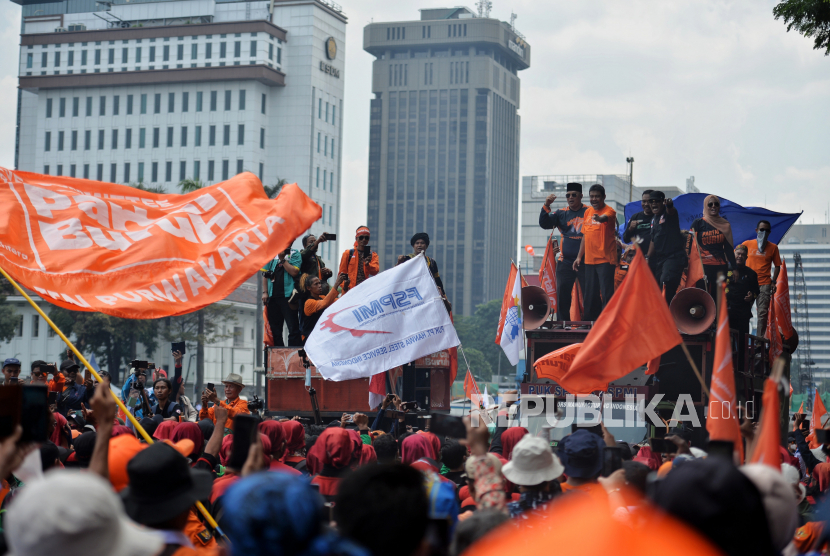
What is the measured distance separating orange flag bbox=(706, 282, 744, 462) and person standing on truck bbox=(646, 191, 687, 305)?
873 cm

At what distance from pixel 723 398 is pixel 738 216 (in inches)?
432

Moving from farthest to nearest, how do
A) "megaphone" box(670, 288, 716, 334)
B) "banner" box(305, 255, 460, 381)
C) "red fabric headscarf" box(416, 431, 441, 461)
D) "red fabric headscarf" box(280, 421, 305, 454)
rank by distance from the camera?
"megaphone" box(670, 288, 716, 334) → "banner" box(305, 255, 460, 381) → "red fabric headscarf" box(280, 421, 305, 454) → "red fabric headscarf" box(416, 431, 441, 461)

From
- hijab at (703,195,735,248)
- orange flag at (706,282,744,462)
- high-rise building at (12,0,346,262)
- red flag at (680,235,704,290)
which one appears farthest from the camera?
high-rise building at (12,0,346,262)

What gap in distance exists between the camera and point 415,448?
6621 millimetres

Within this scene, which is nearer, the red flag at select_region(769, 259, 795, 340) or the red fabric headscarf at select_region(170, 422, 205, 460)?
the red fabric headscarf at select_region(170, 422, 205, 460)

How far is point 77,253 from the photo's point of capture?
792cm

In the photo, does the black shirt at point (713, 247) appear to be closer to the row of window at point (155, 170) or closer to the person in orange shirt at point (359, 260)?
the person in orange shirt at point (359, 260)

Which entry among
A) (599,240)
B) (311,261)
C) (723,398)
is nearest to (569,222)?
(599,240)

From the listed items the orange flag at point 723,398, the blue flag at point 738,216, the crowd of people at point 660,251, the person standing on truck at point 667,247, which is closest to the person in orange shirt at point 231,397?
the orange flag at point 723,398

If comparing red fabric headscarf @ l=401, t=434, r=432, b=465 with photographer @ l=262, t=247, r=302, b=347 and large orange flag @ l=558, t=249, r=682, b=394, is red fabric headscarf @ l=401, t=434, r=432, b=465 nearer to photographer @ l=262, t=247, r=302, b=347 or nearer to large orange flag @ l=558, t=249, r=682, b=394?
large orange flag @ l=558, t=249, r=682, b=394

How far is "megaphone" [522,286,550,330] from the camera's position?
14.6m

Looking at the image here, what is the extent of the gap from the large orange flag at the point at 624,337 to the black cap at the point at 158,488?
18.3ft

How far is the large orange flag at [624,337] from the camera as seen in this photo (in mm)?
8664

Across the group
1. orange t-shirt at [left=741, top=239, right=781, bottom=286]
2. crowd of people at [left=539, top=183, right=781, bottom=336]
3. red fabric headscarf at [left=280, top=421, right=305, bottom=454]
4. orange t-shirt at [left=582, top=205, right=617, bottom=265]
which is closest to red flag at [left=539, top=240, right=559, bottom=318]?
crowd of people at [left=539, top=183, right=781, bottom=336]
